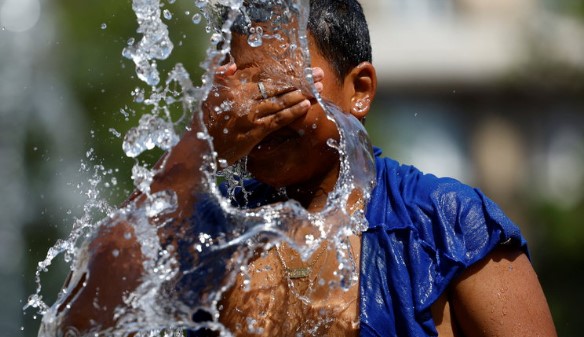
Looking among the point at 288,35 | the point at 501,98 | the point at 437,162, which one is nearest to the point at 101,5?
the point at 437,162

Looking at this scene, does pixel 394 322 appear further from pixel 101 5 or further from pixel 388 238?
pixel 101 5

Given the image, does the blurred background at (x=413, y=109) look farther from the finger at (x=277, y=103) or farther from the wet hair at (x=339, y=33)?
the finger at (x=277, y=103)

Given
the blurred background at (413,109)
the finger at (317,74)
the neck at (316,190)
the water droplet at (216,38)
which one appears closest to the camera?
the water droplet at (216,38)

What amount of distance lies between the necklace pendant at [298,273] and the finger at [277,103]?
44 cm

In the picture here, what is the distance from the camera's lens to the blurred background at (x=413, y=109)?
31.7 feet

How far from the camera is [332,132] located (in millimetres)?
Answer: 2902

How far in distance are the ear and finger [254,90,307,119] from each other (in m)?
0.38

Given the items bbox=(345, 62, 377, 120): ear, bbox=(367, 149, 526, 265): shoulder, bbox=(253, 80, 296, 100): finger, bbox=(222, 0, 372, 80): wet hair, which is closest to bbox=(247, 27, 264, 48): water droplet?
bbox=(253, 80, 296, 100): finger

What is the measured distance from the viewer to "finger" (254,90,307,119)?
2.74 metres

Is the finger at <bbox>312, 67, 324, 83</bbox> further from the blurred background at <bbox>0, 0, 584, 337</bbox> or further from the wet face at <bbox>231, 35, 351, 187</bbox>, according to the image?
the blurred background at <bbox>0, 0, 584, 337</bbox>

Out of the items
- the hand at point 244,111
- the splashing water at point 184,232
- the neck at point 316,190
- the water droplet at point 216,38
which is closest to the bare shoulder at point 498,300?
the splashing water at point 184,232

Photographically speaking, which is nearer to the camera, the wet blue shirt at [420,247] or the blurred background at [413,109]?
the wet blue shirt at [420,247]

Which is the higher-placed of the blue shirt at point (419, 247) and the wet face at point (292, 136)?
the wet face at point (292, 136)

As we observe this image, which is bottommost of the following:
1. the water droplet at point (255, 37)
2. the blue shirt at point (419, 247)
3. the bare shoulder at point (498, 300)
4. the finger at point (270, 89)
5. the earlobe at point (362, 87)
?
the bare shoulder at point (498, 300)
